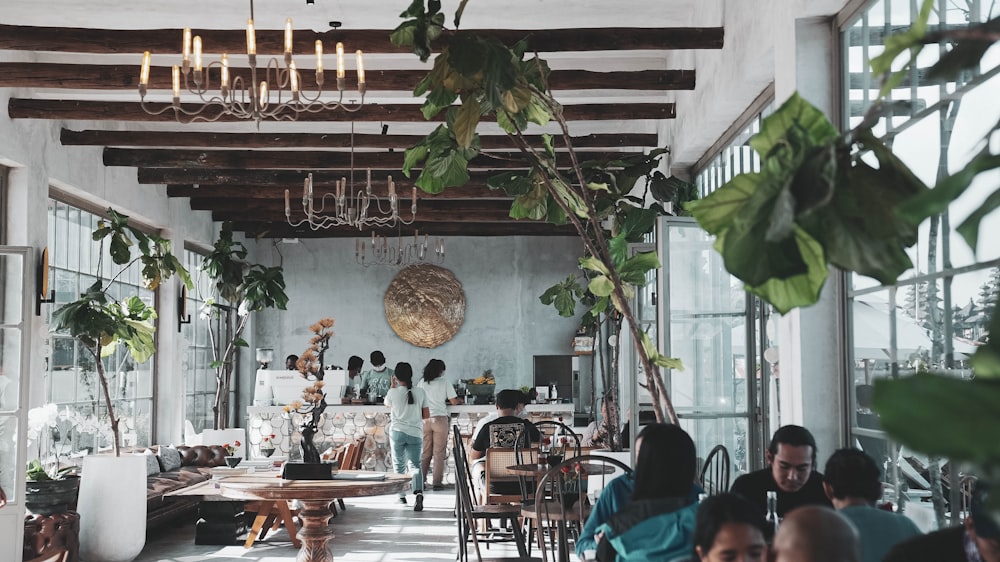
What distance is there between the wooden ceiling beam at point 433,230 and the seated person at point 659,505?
37.1ft

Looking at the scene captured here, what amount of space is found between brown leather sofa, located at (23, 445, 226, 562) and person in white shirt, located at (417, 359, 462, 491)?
2.28m

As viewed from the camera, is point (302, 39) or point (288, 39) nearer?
point (288, 39)

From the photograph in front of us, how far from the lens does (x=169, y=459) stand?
10086mm

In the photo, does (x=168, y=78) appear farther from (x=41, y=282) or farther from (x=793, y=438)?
(x=793, y=438)

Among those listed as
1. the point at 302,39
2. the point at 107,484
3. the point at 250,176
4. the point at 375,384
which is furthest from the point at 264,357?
the point at 302,39

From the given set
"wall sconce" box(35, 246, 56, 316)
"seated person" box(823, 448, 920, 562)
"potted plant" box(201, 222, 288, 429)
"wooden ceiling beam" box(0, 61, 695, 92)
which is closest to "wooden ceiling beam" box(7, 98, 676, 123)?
"wooden ceiling beam" box(0, 61, 695, 92)

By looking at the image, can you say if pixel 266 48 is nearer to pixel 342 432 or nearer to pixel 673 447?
pixel 673 447

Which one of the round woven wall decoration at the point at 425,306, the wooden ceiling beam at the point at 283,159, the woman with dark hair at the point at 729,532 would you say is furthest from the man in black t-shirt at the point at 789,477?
the round woven wall decoration at the point at 425,306

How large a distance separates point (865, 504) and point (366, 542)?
624 cm

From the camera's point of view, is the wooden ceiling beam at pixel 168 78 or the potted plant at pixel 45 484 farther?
the potted plant at pixel 45 484

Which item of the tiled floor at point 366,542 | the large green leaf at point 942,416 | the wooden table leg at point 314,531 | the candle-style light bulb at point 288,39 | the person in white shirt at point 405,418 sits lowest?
the tiled floor at point 366,542

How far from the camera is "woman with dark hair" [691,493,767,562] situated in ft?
7.30

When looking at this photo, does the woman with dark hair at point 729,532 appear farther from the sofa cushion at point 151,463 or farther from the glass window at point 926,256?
the sofa cushion at point 151,463

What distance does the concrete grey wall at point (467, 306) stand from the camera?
1561 cm
